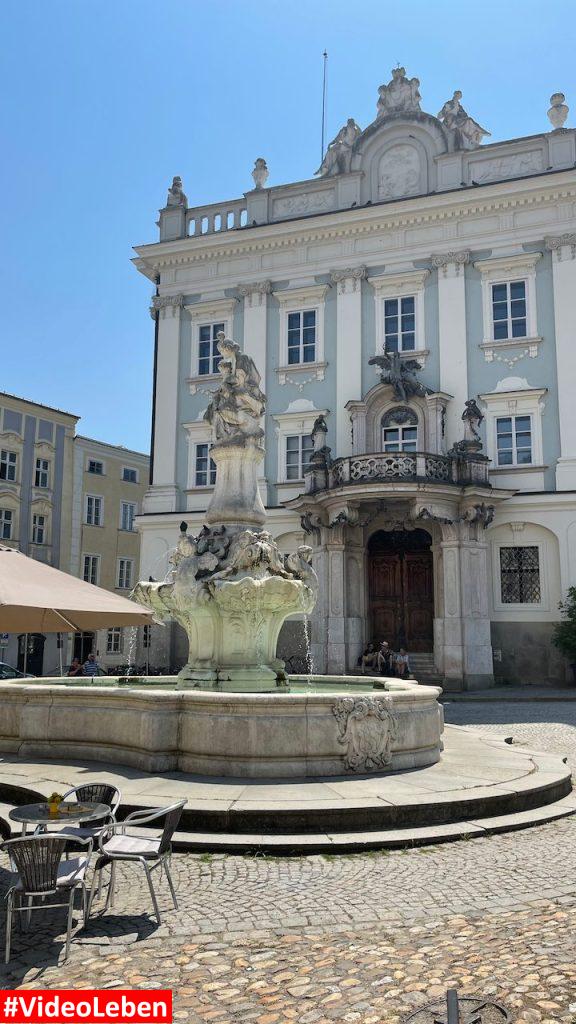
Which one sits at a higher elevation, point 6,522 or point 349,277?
point 349,277

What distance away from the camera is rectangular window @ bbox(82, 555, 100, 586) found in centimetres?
4291

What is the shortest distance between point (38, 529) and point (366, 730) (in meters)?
35.5

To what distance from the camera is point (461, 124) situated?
29219mm

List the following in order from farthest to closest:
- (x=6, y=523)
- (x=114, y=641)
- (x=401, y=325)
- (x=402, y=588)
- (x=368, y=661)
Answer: (x=114, y=641), (x=6, y=523), (x=401, y=325), (x=402, y=588), (x=368, y=661)

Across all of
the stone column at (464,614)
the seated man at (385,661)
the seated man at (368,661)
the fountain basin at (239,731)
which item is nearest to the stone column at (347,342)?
the stone column at (464,614)

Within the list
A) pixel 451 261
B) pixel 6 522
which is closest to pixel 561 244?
pixel 451 261

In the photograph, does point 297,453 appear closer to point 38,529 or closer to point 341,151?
point 341,151

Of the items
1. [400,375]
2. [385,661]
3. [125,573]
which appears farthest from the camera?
[125,573]

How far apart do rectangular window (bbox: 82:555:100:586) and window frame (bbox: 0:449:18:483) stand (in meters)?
5.84

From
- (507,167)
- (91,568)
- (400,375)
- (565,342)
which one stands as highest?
(507,167)

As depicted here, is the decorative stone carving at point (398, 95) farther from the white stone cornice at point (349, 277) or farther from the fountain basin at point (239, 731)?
the fountain basin at point (239, 731)

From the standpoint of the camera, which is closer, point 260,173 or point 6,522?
point 260,173

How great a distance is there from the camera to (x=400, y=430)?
27375 mm

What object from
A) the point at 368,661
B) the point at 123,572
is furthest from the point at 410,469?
the point at 123,572
